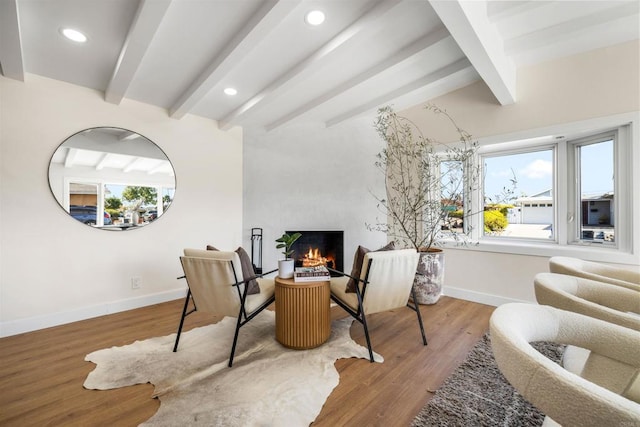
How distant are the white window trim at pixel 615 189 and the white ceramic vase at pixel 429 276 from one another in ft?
2.23

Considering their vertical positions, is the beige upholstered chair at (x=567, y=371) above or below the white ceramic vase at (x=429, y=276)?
above

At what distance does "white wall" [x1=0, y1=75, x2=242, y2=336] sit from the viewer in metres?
2.46

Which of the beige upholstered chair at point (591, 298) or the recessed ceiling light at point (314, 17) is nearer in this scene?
the beige upholstered chair at point (591, 298)

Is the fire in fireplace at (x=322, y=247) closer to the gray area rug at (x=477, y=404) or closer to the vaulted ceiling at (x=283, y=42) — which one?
the vaulted ceiling at (x=283, y=42)

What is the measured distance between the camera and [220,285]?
2.02 metres

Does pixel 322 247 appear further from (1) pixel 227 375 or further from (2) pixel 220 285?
(1) pixel 227 375

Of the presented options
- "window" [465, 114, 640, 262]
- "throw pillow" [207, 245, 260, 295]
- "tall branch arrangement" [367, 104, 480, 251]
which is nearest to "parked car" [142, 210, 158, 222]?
"throw pillow" [207, 245, 260, 295]

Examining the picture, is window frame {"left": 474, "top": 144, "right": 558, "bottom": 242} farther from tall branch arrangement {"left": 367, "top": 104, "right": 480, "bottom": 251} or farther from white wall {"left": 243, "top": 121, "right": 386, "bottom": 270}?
white wall {"left": 243, "top": 121, "right": 386, "bottom": 270}

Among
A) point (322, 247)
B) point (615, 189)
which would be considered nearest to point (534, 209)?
point (615, 189)

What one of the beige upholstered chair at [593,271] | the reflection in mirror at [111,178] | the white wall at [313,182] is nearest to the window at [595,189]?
the beige upholstered chair at [593,271]

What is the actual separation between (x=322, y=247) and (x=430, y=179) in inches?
75.8

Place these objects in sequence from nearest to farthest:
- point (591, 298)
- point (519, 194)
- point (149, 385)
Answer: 1. point (591, 298)
2. point (149, 385)
3. point (519, 194)

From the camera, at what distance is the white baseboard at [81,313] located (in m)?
2.46

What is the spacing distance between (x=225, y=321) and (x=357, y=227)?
252 cm
